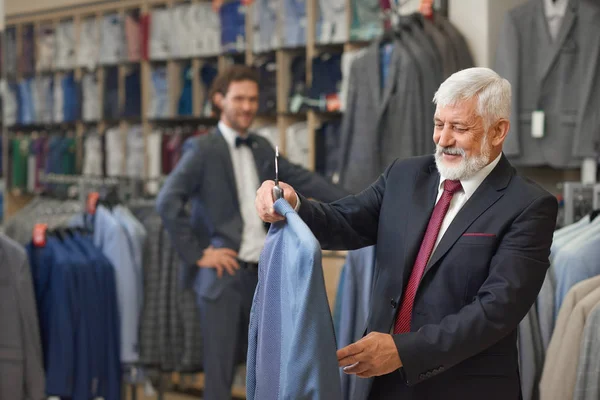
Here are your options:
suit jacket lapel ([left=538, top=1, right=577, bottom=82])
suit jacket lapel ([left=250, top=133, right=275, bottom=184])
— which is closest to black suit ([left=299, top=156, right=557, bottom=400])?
suit jacket lapel ([left=250, top=133, right=275, bottom=184])

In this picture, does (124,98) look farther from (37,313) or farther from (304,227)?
(304,227)

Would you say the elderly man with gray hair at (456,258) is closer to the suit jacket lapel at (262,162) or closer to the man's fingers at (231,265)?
the man's fingers at (231,265)

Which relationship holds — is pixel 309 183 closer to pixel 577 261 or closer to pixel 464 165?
pixel 577 261

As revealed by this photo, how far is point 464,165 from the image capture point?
209 centimetres

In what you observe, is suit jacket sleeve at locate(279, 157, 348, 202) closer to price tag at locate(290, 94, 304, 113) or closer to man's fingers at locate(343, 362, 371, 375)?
man's fingers at locate(343, 362, 371, 375)

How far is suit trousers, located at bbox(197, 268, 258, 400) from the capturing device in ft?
12.4

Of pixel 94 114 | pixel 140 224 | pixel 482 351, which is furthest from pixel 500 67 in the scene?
pixel 94 114

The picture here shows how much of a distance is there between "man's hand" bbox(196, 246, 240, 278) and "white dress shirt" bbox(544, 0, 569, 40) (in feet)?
6.78

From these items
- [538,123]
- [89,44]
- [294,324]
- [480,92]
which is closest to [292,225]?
[294,324]

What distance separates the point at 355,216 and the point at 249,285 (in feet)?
5.20

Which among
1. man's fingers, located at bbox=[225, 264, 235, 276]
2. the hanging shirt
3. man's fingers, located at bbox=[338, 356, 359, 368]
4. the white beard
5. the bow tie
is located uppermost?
the hanging shirt

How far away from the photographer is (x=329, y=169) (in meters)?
5.90

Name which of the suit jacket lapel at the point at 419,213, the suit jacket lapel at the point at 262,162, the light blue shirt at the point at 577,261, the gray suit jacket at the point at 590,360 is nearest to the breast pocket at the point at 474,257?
the suit jacket lapel at the point at 419,213

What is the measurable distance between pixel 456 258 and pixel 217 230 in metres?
1.91
